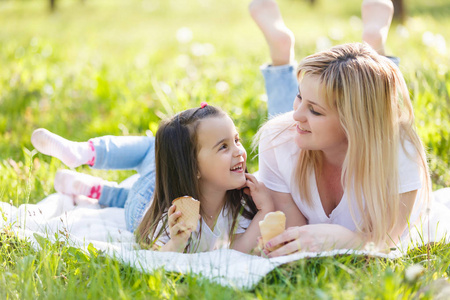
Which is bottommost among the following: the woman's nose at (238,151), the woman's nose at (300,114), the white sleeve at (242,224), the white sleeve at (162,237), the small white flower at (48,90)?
the white sleeve at (242,224)

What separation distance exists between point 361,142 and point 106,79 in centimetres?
349

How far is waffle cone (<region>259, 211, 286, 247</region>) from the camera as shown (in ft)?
7.49

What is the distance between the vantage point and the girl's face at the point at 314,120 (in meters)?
2.39

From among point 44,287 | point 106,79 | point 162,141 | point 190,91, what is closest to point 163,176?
point 162,141

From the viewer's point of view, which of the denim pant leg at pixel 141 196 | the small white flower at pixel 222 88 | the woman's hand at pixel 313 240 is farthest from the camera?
the small white flower at pixel 222 88

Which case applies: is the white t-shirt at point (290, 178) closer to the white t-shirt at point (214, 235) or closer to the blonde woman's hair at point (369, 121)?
the blonde woman's hair at point (369, 121)

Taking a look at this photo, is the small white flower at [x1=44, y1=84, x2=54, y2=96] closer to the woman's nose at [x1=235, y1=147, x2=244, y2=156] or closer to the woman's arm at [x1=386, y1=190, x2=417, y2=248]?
the woman's nose at [x1=235, y1=147, x2=244, y2=156]

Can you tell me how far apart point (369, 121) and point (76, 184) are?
5.70ft

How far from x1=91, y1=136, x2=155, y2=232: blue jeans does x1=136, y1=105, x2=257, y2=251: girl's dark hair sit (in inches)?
12.3

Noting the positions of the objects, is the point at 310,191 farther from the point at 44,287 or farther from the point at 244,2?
the point at 244,2

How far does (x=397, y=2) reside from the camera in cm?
945

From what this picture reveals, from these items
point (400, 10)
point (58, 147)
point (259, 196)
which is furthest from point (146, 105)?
point (400, 10)

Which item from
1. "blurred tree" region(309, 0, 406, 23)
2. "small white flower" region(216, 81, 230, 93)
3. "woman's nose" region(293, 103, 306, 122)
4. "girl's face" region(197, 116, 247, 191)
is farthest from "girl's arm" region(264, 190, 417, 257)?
"blurred tree" region(309, 0, 406, 23)

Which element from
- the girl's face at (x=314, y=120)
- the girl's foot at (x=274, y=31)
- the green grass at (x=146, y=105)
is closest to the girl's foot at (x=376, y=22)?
the girl's foot at (x=274, y=31)
